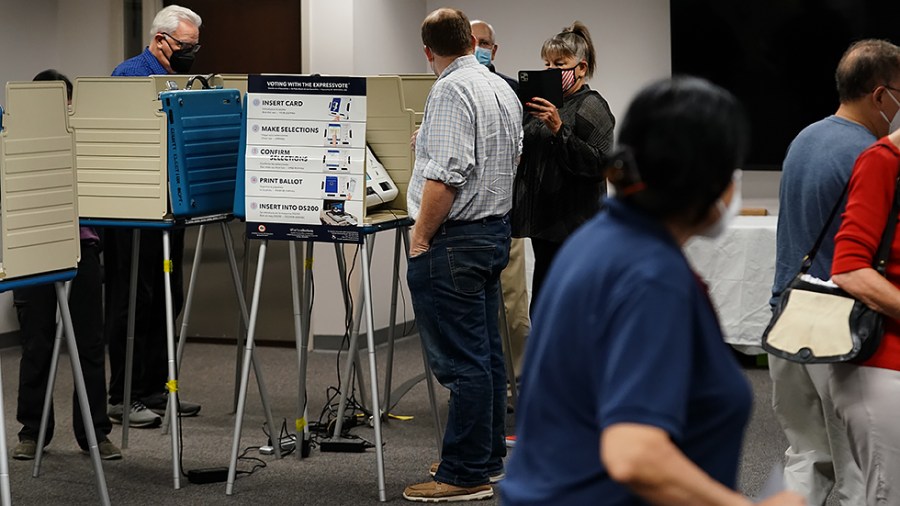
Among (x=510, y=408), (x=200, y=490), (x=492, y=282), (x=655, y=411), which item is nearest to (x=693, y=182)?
(x=655, y=411)

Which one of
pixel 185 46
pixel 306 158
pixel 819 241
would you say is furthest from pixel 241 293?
pixel 819 241

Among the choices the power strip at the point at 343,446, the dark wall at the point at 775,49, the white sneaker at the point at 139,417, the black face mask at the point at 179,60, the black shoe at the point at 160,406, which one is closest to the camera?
the power strip at the point at 343,446

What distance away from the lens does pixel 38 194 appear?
346cm

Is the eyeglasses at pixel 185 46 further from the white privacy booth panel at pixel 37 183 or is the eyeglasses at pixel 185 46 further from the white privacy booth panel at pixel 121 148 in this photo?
the white privacy booth panel at pixel 37 183

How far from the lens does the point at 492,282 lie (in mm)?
4062

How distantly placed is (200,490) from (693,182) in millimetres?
3244

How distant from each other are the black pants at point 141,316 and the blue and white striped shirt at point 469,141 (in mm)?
1830

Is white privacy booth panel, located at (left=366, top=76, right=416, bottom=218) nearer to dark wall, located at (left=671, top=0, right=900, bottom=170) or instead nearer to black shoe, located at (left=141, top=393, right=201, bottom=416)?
black shoe, located at (left=141, top=393, right=201, bottom=416)

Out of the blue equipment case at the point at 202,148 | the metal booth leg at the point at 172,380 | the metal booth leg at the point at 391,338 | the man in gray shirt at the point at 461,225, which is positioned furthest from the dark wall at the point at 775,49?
the metal booth leg at the point at 172,380

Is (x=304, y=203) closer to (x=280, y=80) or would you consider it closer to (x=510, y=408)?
(x=280, y=80)

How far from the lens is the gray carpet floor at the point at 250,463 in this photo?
4.21 m

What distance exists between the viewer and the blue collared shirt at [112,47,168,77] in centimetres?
519

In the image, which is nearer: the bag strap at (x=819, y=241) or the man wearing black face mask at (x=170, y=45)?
the bag strap at (x=819, y=241)

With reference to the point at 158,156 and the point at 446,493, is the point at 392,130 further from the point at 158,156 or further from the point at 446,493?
the point at 446,493
